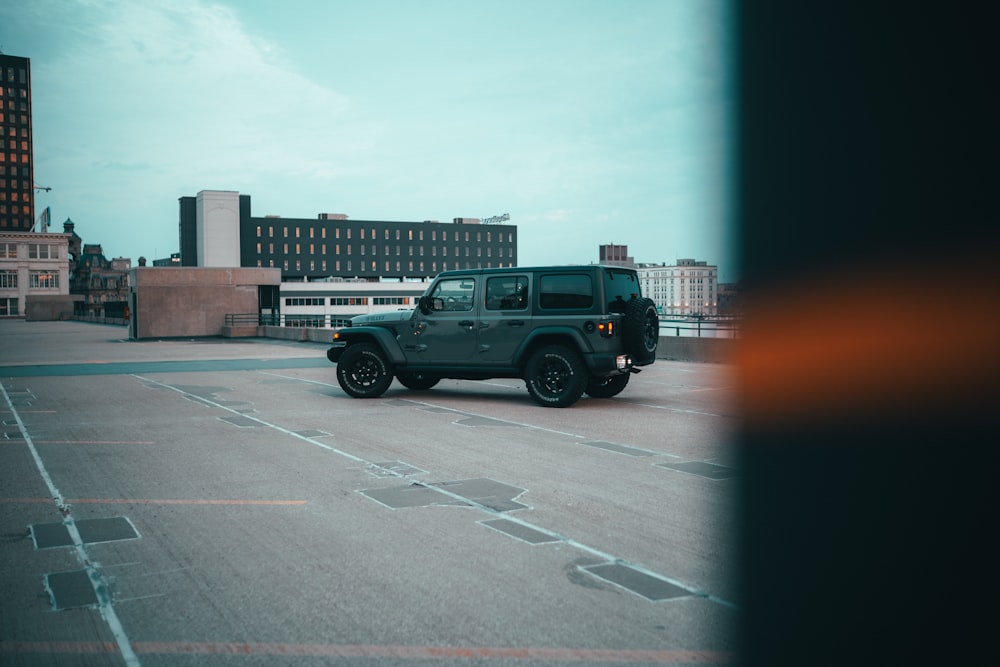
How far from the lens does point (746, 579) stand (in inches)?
197

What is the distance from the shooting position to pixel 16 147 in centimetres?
16050

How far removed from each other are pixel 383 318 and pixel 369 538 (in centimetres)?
872

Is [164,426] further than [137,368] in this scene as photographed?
No

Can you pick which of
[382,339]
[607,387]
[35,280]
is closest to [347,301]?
[35,280]

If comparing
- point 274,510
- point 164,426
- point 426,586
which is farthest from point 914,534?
point 164,426

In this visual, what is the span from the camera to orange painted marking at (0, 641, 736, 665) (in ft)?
12.8

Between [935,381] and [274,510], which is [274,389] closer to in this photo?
[274,510]

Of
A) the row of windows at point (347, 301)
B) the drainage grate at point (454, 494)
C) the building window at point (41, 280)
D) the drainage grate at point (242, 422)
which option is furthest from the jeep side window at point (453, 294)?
the building window at point (41, 280)

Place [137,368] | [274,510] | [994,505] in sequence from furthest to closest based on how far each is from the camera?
[137,368] < [274,510] < [994,505]

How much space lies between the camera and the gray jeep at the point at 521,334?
12727 millimetres

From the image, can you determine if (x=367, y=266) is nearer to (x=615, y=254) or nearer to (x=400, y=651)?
(x=615, y=254)

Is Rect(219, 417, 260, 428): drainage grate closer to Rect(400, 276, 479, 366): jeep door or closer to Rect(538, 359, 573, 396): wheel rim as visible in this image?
Rect(400, 276, 479, 366): jeep door

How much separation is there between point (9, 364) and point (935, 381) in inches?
1013

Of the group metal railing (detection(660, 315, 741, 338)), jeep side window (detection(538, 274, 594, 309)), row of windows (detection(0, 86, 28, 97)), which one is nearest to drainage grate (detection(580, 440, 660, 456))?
jeep side window (detection(538, 274, 594, 309))
